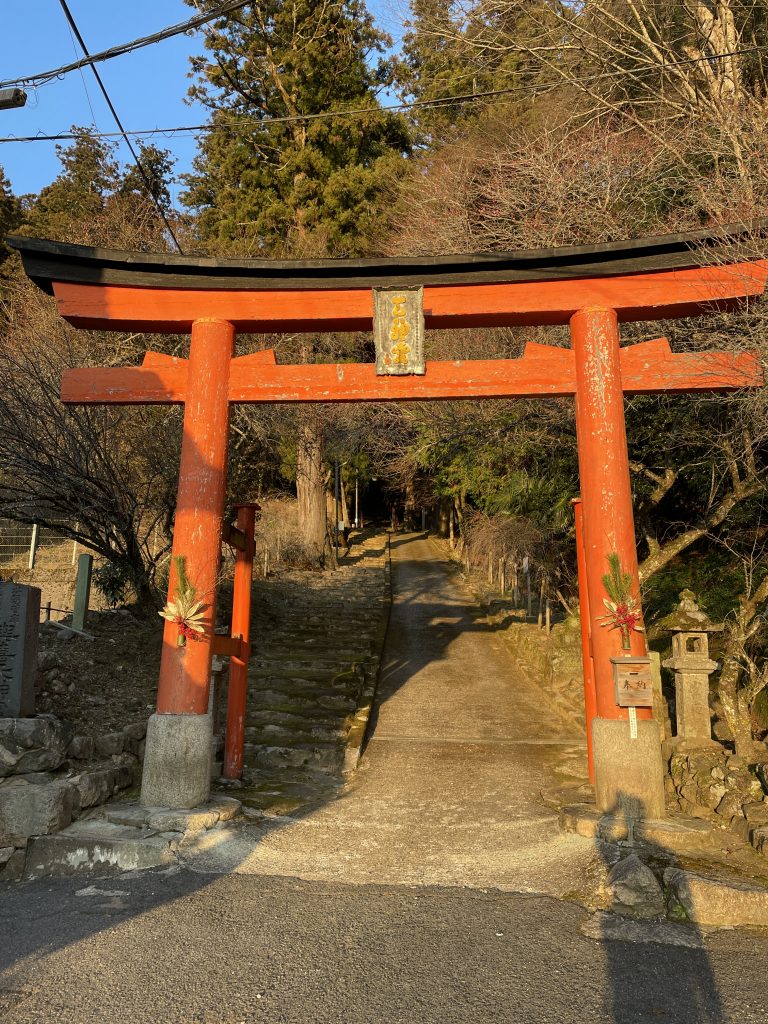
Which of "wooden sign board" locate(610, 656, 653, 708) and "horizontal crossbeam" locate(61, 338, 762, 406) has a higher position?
"horizontal crossbeam" locate(61, 338, 762, 406)

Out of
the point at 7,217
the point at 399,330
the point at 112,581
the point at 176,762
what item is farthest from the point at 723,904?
the point at 7,217

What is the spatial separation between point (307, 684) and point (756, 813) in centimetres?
651

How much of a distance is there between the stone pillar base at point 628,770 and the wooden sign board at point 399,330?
12.0 feet

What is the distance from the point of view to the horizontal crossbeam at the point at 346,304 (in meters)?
6.87

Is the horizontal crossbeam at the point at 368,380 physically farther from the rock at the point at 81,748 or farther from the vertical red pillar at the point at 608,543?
the rock at the point at 81,748

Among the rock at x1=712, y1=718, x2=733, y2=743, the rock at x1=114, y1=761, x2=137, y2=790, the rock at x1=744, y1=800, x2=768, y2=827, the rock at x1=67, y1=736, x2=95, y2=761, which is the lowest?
the rock at x1=744, y1=800, x2=768, y2=827

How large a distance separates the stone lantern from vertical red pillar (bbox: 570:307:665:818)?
133 centimetres

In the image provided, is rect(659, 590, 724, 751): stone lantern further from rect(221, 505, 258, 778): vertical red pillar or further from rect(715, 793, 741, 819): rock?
rect(221, 505, 258, 778): vertical red pillar

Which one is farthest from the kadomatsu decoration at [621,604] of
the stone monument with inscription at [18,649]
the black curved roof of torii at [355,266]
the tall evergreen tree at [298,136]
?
the tall evergreen tree at [298,136]

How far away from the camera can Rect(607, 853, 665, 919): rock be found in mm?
4395

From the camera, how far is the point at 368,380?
6.93 meters

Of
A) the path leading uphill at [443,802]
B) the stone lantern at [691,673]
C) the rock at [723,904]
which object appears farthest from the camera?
the stone lantern at [691,673]

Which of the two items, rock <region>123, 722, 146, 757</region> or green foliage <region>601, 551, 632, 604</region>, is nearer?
green foliage <region>601, 551, 632, 604</region>

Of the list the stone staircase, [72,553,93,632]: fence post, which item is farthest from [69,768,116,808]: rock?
[72,553,93,632]: fence post
